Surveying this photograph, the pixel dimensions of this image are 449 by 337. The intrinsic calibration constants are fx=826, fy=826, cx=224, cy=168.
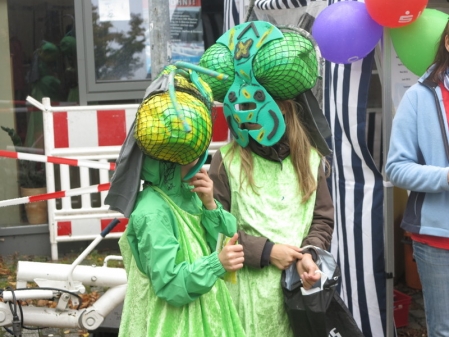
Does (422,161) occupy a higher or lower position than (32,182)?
higher

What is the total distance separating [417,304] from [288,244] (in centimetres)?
319

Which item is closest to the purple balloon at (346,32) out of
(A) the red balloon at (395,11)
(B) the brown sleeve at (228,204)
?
(A) the red balloon at (395,11)

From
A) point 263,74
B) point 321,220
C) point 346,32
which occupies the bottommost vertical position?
point 321,220

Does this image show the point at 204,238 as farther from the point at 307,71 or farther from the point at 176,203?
the point at 307,71

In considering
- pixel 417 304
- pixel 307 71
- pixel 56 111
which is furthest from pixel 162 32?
pixel 417 304

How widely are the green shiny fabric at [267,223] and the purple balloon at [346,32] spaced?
1015 millimetres

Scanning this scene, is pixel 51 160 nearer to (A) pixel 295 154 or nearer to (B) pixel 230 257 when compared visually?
(A) pixel 295 154

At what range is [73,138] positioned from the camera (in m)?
6.88

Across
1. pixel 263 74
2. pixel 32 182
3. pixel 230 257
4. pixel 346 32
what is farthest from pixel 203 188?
pixel 32 182

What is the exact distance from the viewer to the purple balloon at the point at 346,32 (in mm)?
4293

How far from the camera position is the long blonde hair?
135 inches

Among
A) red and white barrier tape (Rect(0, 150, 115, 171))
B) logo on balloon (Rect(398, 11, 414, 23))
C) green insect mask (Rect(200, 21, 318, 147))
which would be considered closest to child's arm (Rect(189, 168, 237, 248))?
green insect mask (Rect(200, 21, 318, 147))

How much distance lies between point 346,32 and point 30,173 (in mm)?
3976

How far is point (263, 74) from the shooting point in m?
3.35
